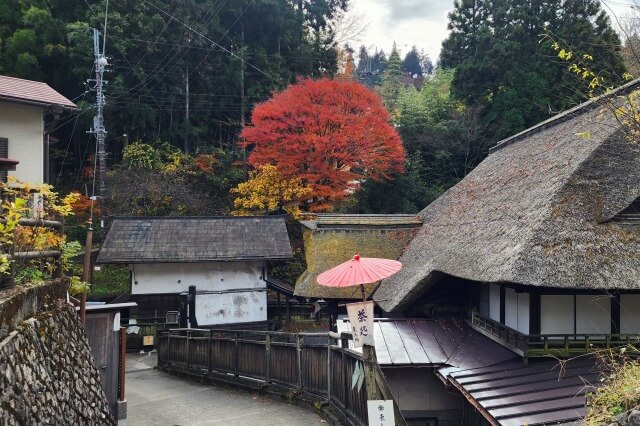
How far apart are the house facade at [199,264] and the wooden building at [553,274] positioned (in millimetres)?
7065

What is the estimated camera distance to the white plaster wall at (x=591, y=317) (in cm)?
947

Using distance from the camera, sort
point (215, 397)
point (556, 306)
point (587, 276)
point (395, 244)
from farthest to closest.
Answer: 1. point (395, 244)
2. point (215, 397)
3. point (556, 306)
4. point (587, 276)

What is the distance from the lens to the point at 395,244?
683 inches

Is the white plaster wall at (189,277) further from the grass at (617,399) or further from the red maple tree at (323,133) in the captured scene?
the grass at (617,399)

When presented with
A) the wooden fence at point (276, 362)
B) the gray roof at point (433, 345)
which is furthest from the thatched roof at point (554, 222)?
the wooden fence at point (276, 362)

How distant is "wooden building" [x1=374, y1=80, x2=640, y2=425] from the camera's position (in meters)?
8.13

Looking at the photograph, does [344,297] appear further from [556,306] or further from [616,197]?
[616,197]

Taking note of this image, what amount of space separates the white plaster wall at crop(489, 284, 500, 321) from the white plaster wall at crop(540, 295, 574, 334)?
1657 mm

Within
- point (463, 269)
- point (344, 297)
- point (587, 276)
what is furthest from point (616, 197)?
point (344, 297)

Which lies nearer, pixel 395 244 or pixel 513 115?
pixel 395 244

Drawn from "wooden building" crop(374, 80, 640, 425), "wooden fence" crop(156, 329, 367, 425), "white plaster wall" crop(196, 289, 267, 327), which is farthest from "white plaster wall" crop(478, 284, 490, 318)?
"white plaster wall" crop(196, 289, 267, 327)

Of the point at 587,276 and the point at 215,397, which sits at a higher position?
the point at 587,276

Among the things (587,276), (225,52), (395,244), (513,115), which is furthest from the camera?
(225,52)

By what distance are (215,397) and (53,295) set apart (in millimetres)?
5356
